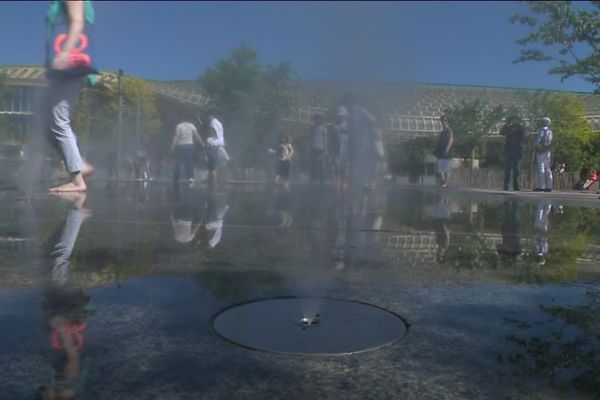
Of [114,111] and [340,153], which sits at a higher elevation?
[114,111]

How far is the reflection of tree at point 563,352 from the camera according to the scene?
1.50 metres

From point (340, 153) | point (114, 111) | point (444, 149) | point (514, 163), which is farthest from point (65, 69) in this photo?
point (114, 111)

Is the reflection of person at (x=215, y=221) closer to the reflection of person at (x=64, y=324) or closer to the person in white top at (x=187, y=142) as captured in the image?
the reflection of person at (x=64, y=324)

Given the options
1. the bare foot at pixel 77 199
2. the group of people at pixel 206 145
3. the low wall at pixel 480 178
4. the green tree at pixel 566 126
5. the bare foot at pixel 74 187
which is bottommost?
the bare foot at pixel 77 199

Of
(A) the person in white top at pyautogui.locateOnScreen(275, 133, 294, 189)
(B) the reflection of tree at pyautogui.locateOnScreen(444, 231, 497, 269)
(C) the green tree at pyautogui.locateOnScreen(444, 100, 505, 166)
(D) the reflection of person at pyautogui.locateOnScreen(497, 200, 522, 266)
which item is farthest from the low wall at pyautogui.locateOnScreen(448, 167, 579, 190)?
(B) the reflection of tree at pyautogui.locateOnScreen(444, 231, 497, 269)

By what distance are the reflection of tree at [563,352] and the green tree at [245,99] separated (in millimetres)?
15367

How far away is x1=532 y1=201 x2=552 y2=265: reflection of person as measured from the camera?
3.44 metres

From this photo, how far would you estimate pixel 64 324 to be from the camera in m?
1.87

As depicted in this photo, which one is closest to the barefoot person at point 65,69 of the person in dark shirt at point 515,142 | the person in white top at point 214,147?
the person in white top at point 214,147

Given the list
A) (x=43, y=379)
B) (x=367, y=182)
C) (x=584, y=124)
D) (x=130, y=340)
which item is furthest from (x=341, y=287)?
(x=584, y=124)

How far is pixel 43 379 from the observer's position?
4.69 feet

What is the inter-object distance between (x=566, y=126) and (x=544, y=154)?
1575 cm

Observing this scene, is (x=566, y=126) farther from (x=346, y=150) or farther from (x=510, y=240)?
(x=510, y=240)

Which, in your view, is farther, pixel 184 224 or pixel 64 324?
pixel 184 224
